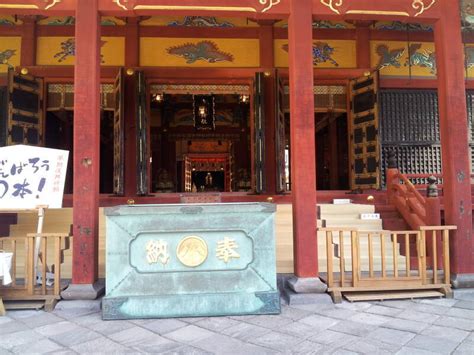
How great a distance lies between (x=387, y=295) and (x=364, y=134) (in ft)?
13.3

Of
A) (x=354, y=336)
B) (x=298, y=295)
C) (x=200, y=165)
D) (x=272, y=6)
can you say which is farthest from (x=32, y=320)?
(x=200, y=165)

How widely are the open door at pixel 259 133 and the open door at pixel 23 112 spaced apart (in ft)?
13.8

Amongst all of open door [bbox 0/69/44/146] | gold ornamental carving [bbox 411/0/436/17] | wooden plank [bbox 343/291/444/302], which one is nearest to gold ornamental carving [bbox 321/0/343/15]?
gold ornamental carving [bbox 411/0/436/17]

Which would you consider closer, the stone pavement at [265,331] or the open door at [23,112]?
the stone pavement at [265,331]

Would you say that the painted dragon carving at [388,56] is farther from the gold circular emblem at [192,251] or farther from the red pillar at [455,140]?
the gold circular emblem at [192,251]

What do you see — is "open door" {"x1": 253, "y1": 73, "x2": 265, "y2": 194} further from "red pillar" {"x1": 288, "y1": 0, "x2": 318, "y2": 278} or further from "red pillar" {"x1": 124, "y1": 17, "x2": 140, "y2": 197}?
"red pillar" {"x1": 288, "y1": 0, "x2": 318, "y2": 278}

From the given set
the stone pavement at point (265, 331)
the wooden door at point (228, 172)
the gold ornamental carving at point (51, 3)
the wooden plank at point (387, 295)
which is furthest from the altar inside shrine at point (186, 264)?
the wooden door at point (228, 172)

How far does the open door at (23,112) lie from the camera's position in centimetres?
662

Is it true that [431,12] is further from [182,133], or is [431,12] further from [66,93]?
[182,133]

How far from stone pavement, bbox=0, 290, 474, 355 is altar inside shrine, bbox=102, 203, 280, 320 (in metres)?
0.14

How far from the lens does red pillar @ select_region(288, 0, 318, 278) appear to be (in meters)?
4.16

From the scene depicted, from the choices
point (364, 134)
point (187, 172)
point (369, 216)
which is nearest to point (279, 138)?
point (364, 134)

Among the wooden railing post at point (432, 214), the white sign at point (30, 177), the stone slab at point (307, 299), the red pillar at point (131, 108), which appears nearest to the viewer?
the stone slab at point (307, 299)

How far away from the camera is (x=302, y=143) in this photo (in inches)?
168
